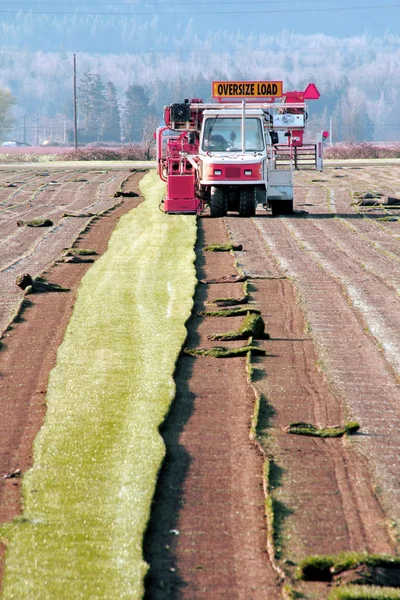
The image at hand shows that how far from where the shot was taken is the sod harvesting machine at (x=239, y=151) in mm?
24828

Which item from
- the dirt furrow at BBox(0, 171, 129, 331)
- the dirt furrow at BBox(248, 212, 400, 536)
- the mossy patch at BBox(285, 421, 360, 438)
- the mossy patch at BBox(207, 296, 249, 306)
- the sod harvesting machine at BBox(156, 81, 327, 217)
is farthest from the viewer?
the sod harvesting machine at BBox(156, 81, 327, 217)

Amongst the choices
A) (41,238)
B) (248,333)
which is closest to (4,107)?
(41,238)

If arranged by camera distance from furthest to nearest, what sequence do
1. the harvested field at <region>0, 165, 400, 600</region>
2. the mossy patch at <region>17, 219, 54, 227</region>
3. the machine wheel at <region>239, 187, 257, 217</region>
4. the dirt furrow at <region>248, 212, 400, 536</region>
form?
the machine wheel at <region>239, 187, 257, 217</region>, the mossy patch at <region>17, 219, 54, 227</region>, the dirt furrow at <region>248, 212, 400, 536</region>, the harvested field at <region>0, 165, 400, 600</region>

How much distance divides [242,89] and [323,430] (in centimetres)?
1910

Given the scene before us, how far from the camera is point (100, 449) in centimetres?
754

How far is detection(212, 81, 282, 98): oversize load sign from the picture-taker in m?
25.9

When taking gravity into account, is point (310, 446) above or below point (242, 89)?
below

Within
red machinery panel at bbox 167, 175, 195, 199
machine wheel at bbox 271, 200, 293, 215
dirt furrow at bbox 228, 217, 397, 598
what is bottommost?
→ dirt furrow at bbox 228, 217, 397, 598

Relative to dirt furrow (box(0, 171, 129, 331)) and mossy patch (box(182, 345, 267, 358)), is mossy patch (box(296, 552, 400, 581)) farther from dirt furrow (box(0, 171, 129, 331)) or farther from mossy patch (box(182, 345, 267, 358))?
dirt furrow (box(0, 171, 129, 331))

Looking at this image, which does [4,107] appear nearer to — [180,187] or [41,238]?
[180,187]

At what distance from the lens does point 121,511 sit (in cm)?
634

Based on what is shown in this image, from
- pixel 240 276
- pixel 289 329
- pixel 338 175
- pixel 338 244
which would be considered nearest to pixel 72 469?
pixel 289 329

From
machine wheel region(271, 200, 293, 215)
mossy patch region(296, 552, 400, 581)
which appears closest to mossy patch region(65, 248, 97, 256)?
machine wheel region(271, 200, 293, 215)

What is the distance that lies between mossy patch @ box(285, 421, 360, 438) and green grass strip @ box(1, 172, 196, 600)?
42.7 inches
